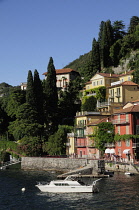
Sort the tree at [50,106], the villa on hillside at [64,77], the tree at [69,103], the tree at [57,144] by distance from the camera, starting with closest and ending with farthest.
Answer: the tree at [57,144] < the tree at [50,106] < the tree at [69,103] < the villa on hillside at [64,77]

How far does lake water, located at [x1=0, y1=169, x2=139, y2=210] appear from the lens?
4262 centimetres

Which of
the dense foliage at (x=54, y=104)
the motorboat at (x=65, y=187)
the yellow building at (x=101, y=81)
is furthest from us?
the yellow building at (x=101, y=81)

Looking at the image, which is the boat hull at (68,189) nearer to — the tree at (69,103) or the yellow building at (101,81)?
the tree at (69,103)

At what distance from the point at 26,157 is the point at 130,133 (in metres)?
23.3

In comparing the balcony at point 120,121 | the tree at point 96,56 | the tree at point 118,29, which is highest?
the tree at point 118,29

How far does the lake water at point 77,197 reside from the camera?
42.6 meters

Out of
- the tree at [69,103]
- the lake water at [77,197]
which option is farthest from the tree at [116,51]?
the lake water at [77,197]

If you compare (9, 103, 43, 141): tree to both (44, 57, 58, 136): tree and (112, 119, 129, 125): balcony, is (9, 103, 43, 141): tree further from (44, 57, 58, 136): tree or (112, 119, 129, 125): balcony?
(112, 119, 129, 125): balcony

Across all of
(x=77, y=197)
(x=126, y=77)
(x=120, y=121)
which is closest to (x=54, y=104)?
(x=126, y=77)

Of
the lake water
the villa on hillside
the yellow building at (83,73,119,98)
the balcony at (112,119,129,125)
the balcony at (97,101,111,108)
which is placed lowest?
the lake water

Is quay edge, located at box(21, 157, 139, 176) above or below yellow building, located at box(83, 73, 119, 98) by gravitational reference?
below

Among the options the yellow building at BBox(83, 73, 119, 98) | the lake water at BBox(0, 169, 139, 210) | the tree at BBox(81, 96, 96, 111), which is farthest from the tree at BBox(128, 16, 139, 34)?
the lake water at BBox(0, 169, 139, 210)

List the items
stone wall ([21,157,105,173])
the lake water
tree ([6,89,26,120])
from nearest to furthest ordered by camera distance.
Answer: the lake water < stone wall ([21,157,105,173]) < tree ([6,89,26,120])

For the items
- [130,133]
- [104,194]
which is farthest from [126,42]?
[104,194]
